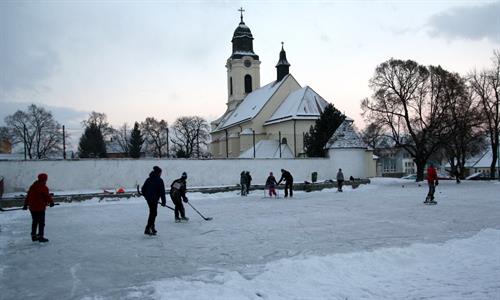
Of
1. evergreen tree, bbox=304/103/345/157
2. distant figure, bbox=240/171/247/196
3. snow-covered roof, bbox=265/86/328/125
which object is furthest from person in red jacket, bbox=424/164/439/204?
snow-covered roof, bbox=265/86/328/125

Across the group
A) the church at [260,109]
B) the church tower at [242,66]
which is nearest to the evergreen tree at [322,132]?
the church at [260,109]

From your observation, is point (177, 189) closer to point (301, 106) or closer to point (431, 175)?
point (431, 175)

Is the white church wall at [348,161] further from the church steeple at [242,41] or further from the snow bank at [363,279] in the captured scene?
the church steeple at [242,41]

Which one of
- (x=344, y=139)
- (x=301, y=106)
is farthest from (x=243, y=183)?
(x=301, y=106)

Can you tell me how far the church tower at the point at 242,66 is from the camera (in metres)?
62.8

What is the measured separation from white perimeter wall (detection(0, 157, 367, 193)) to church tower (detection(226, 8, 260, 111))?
33.1 metres

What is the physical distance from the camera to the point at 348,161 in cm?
3428

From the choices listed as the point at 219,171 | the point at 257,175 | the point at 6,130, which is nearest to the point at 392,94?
the point at 257,175

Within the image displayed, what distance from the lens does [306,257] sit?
802cm

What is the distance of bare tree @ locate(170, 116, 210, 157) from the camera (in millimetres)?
79812

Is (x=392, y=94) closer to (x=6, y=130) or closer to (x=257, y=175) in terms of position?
(x=257, y=175)

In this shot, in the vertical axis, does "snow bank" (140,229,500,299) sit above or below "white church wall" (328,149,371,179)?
below

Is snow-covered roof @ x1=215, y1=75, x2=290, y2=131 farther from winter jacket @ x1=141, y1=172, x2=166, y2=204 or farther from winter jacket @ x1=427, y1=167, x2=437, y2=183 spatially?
winter jacket @ x1=141, y1=172, x2=166, y2=204

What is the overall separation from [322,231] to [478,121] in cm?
3148
